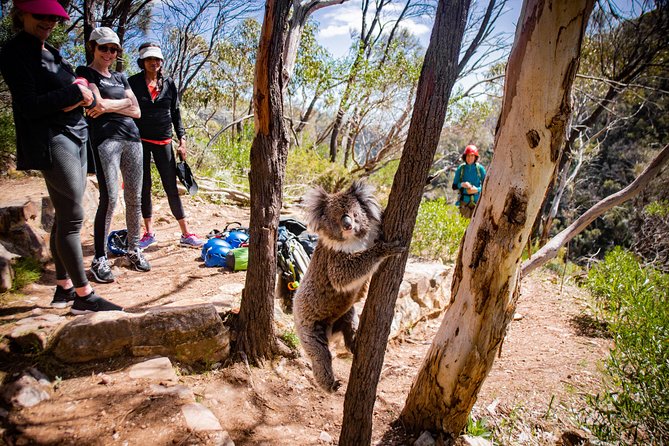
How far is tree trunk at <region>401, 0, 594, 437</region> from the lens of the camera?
4.90 ft

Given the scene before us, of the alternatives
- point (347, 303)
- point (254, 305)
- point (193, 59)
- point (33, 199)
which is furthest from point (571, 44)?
point (193, 59)

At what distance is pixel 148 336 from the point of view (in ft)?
7.87

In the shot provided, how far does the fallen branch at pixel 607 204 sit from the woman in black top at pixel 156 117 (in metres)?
3.66

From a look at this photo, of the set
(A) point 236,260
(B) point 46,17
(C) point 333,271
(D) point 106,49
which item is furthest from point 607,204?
(D) point 106,49

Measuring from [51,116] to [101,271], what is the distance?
1607 mm

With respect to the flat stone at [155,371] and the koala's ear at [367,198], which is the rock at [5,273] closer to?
the flat stone at [155,371]

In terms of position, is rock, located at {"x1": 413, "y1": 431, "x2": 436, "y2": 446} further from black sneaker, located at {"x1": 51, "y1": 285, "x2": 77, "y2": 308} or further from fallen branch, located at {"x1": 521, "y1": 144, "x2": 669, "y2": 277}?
black sneaker, located at {"x1": 51, "y1": 285, "x2": 77, "y2": 308}

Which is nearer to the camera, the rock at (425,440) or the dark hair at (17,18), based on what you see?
the dark hair at (17,18)

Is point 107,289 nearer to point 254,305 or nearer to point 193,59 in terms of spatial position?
point 254,305

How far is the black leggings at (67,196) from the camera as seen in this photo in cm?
219

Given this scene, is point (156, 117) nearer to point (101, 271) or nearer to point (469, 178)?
point (101, 271)

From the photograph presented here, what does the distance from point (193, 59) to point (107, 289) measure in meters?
12.7

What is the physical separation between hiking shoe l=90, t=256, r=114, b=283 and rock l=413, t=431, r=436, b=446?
3.06 m

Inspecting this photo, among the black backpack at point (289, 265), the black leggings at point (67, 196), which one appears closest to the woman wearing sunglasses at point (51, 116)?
the black leggings at point (67, 196)
